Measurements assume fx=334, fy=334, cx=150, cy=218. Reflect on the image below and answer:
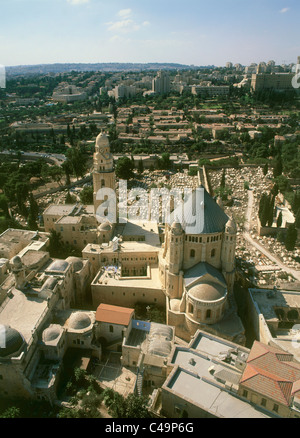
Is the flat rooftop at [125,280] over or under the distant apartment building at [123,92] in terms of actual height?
under

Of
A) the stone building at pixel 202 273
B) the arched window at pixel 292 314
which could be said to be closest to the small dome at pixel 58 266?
the stone building at pixel 202 273

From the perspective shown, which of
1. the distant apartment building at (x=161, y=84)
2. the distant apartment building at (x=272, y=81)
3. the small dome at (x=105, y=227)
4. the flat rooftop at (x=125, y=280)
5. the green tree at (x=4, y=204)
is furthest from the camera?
the distant apartment building at (x=161, y=84)

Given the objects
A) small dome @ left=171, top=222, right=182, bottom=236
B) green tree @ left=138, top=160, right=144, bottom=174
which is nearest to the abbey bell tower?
small dome @ left=171, top=222, right=182, bottom=236

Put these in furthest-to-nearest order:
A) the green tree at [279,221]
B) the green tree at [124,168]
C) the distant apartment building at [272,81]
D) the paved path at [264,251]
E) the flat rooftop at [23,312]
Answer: the distant apartment building at [272,81], the green tree at [124,168], the green tree at [279,221], the paved path at [264,251], the flat rooftop at [23,312]

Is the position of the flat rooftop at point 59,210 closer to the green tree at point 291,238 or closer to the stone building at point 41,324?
the stone building at point 41,324

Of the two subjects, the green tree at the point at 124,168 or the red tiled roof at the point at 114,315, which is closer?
the red tiled roof at the point at 114,315

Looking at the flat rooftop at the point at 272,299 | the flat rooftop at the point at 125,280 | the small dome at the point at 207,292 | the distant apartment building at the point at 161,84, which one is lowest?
the flat rooftop at the point at 272,299
